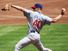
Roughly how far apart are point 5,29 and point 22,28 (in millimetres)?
878

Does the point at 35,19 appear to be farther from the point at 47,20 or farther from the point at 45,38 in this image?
the point at 45,38

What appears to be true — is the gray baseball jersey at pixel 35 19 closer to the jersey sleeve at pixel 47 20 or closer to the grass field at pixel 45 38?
the jersey sleeve at pixel 47 20

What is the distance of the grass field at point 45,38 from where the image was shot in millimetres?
12724

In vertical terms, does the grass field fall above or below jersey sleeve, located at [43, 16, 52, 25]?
below

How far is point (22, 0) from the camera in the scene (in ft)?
80.8

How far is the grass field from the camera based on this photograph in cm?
1272

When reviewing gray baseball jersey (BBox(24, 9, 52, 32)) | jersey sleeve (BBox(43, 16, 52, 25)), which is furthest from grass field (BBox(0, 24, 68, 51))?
jersey sleeve (BBox(43, 16, 52, 25))

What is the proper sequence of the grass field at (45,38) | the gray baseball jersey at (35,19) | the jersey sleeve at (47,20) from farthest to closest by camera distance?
the grass field at (45,38)
the gray baseball jersey at (35,19)
the jersey sleeve at (47,20)

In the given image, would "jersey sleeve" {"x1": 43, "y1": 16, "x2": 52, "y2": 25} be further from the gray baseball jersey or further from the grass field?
the grass field

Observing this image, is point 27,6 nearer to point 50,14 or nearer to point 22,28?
point 50,14

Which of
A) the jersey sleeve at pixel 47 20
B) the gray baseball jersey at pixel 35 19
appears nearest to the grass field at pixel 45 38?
the gray baseball jersey at pixel 35 19

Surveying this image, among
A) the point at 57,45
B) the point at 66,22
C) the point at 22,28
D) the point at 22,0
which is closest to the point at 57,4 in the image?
the point at 22,0

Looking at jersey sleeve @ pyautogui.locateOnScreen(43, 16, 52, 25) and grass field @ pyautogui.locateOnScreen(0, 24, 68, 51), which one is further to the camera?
grass field @ pyautogui.locateOnScreen(0, 24, 68, 51)

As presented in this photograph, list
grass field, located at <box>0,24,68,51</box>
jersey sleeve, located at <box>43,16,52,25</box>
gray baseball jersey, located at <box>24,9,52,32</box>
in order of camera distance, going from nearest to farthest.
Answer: jersey sleeve, located at <box>43,16,52,25</box> → gray baseball jersey, located at <box>24,9,52,32</box> → grass field, located at <box>0,24,68,51</box>
